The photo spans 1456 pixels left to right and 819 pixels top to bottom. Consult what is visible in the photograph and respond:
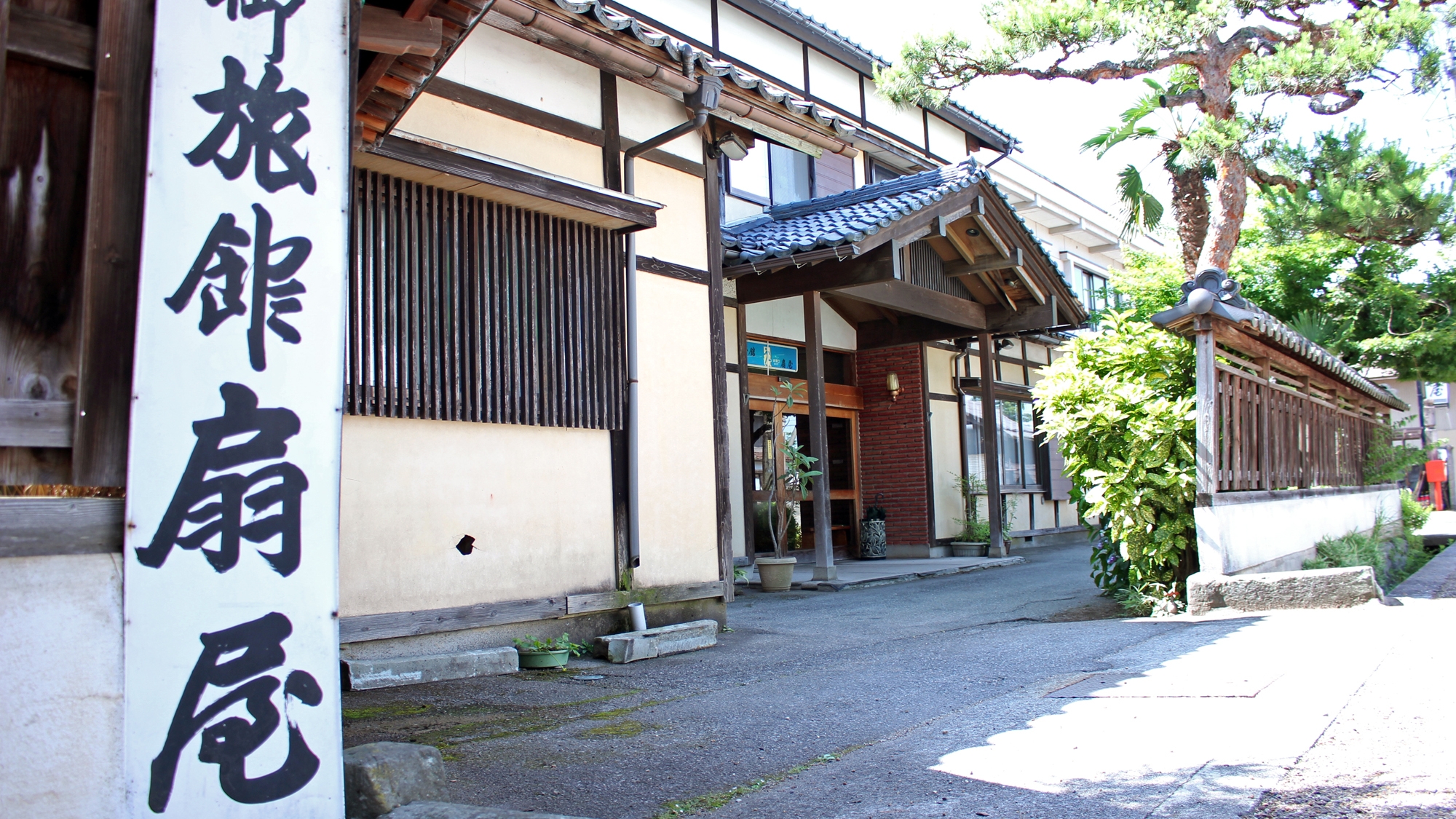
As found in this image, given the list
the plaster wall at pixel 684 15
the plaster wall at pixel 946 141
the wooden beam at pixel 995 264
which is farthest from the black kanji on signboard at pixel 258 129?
the plaster wall at pixel 946 141

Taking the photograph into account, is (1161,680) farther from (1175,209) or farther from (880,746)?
(1175,209)

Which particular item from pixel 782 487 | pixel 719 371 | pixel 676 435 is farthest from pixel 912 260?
pixel 676 435

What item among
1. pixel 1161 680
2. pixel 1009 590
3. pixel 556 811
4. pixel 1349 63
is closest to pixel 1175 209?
pixel 1349 63

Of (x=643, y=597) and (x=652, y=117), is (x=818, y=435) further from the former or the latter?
(x=652, y=117)

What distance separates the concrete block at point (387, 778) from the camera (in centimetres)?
278

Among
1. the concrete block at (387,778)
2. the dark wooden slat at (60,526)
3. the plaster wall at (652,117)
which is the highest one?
the plaster wall at (652,117)

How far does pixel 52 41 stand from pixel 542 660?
4368 mm

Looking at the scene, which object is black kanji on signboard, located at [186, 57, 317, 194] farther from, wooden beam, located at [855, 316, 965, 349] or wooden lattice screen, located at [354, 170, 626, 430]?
wooden beam, located at [855, 316, 965, 349]

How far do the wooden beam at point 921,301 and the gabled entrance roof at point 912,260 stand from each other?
0.7 inches

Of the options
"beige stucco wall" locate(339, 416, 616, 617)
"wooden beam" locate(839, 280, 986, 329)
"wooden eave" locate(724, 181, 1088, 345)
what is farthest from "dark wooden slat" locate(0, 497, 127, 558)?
"wooden beam" locate(839, 280, 986, 329)

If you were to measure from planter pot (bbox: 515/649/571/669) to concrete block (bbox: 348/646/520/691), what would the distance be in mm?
61

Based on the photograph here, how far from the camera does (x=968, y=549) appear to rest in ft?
45.3

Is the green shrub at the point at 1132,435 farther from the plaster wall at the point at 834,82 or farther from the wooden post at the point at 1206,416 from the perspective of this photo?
the plaster wall at the point at 834,82

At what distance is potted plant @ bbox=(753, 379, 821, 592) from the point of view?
10.1 m
